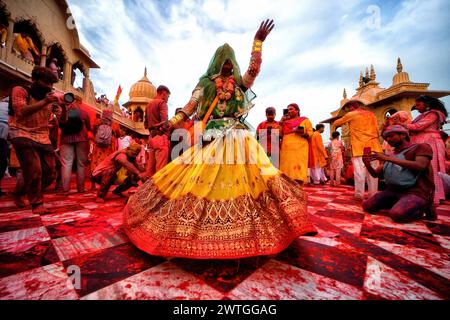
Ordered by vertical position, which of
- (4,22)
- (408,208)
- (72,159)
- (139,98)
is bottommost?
(408,208)

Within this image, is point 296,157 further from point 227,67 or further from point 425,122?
point 227,67

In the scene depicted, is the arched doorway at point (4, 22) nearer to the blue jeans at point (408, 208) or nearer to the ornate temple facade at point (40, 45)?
the ornate temple facade at point (40, 45)

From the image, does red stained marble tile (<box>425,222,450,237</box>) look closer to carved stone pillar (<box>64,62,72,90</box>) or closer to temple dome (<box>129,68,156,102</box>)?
carved stone pillar (<box>64,62,72,90</box>)

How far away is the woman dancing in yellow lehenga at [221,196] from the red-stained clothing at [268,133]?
6.31 ft

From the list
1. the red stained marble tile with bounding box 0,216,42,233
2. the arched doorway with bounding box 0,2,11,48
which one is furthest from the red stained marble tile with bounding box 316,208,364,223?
the arched doorway with bounding box 0,2,11,48

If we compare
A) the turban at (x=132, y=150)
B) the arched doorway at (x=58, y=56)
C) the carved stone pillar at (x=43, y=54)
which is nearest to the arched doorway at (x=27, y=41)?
the carved stone pillar at (x=43, y=54)

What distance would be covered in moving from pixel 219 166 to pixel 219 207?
0.32m

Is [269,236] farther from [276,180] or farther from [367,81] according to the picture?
[367,81]

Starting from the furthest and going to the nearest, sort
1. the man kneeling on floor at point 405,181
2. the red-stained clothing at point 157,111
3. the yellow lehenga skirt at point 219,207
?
1. the red-stained clothing at point 157,111
2. the man kneeling on floor at point 405,181
3. the yellow lehenga skirt at point 219,207

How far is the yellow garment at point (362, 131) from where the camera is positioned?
11.1 feet

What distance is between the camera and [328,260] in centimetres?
116

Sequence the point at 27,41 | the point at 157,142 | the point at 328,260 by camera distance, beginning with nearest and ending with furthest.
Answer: the point at 328,260, the point at 157,142, the point at 27,41

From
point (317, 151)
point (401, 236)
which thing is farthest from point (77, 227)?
point (317, 151)

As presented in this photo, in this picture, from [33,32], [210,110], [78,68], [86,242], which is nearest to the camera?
[86,242]
